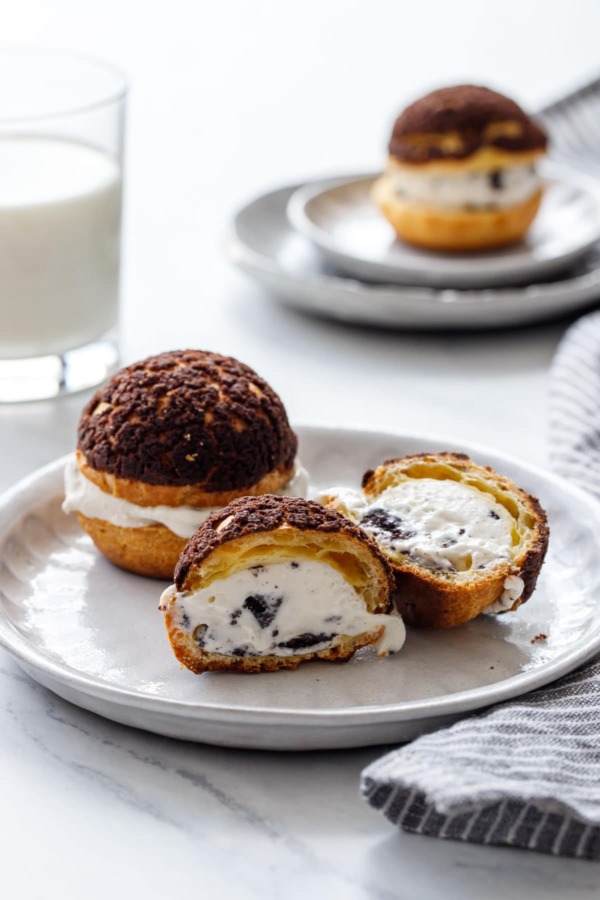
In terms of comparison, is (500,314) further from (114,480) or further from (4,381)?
(114,480)

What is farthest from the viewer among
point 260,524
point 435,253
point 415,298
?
point 435,253

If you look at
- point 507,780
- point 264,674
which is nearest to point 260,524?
point 264,674

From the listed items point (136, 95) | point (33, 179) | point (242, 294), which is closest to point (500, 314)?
point (242, 294)

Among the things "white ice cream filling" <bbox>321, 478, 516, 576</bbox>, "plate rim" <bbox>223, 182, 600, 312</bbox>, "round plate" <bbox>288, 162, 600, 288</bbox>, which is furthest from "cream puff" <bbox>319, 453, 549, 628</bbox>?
"round plate" <bbox>288, 162, 600, 288</bbox>

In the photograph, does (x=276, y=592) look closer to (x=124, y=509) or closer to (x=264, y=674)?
(x=264, y=674)

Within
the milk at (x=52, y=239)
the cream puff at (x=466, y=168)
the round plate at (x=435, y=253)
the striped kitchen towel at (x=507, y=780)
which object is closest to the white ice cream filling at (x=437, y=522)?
the striped kitchen towel at (x=507, y=780)

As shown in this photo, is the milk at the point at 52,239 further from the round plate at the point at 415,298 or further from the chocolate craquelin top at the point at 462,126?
the chocolate craquelin top at the point at 462,126
